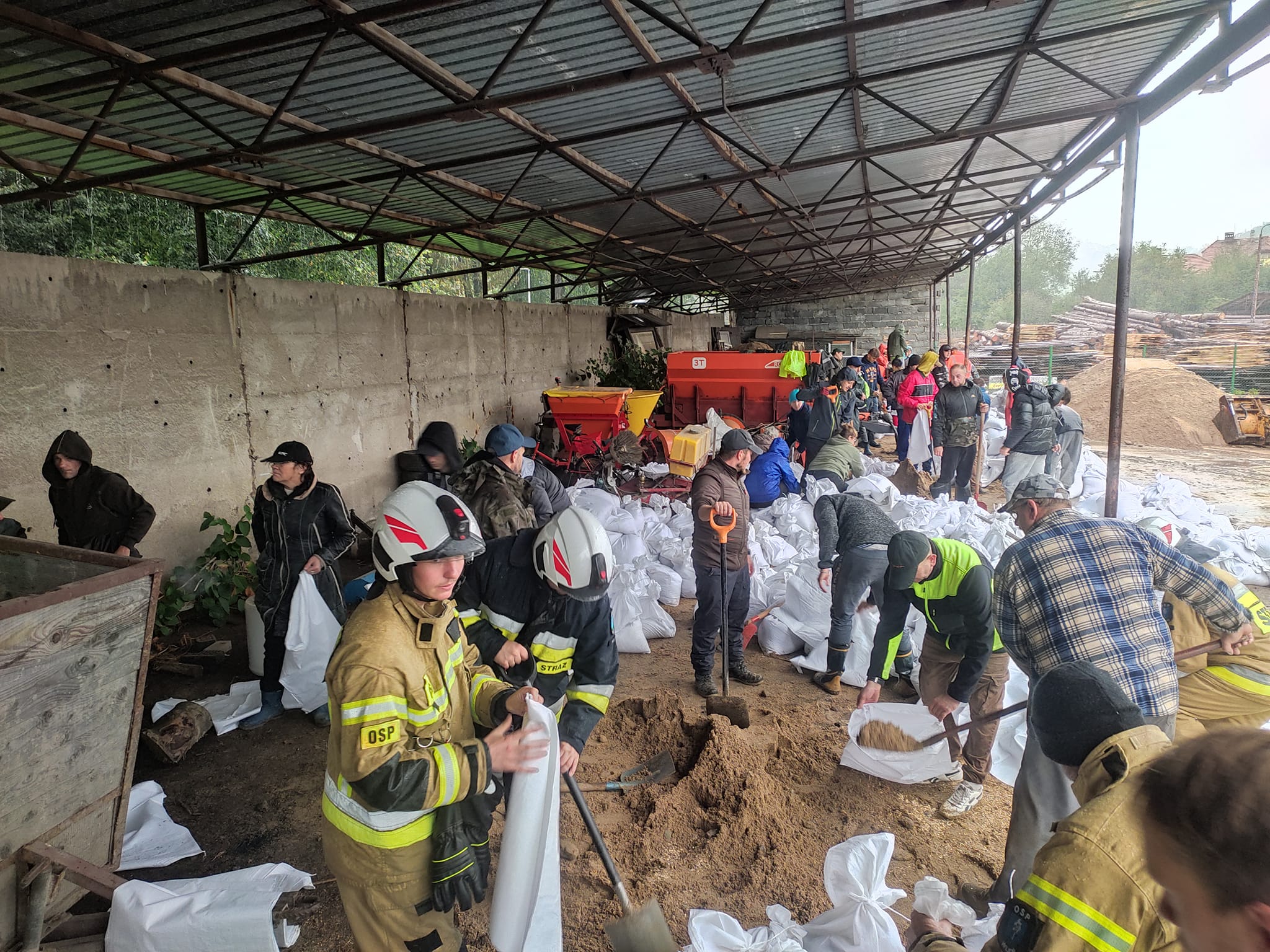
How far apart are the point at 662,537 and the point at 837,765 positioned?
3240mm

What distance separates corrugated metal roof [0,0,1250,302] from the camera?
3.93 metres

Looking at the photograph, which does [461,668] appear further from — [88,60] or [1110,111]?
[1110,111]

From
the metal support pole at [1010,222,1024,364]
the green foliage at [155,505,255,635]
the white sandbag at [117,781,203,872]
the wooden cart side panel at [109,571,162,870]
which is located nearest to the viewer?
the wooden cart side panel at [109,571,162,870]

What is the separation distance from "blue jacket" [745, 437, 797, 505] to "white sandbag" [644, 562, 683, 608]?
1.23 meters

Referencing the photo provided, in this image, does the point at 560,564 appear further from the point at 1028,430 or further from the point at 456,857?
the point at 1028,430

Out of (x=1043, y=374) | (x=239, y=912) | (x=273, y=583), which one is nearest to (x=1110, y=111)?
(x=273, y=583)

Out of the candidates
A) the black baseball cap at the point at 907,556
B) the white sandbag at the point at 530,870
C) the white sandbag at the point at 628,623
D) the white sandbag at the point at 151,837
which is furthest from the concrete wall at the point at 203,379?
the black baseball cap at the point at 907,556

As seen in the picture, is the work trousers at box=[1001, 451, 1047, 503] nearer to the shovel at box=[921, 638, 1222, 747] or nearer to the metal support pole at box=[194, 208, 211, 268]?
the shovel at box=[921, 638, 1222, 747]

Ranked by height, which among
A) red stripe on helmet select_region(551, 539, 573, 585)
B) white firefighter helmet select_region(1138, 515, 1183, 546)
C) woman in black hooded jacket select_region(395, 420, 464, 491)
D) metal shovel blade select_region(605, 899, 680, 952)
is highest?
woman in black hooded jacket select_region(395, 420, 464, 491)

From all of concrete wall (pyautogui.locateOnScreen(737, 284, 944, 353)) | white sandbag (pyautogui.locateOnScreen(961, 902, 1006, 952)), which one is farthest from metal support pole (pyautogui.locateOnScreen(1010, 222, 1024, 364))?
concrete wall (pyautogui.locateOnScreen(737, 284, 944, 353))

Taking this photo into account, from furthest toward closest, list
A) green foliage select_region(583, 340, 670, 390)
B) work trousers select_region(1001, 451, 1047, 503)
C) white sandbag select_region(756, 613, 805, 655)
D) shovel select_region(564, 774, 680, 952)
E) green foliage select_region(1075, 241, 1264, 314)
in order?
1. green foliage select_region(1075, 241, 1264, 314)
2. green foliage select_region(583, 340, 670, 390)
3. work trousers select_region(1001, 451, 1047, 503)
4. white sandbag select_region(756, 613, 805, 655)
5. shovel select_region(564, 774, 680, 952)

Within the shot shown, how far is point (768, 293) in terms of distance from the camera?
953 inches

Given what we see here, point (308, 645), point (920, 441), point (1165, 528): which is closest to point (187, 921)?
point (308, 645)

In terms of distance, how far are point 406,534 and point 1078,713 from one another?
5.36ft
